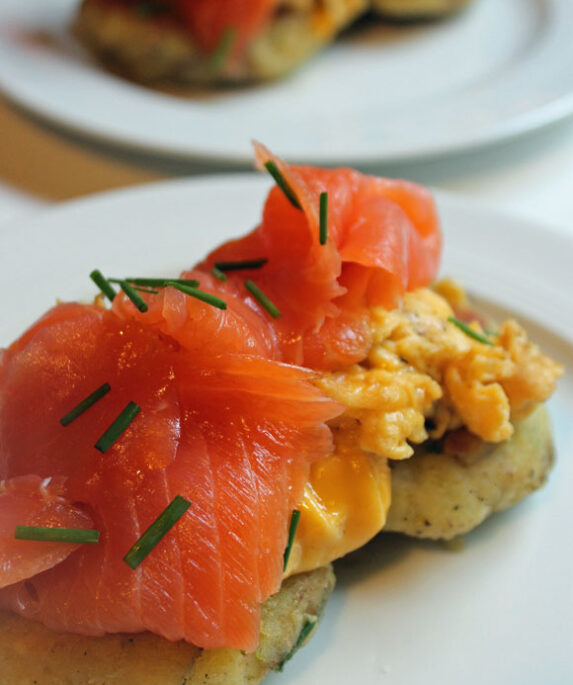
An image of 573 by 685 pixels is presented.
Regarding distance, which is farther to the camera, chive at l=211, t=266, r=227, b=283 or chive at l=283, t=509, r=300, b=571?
chive at l=211, t=266, r=227, b=283

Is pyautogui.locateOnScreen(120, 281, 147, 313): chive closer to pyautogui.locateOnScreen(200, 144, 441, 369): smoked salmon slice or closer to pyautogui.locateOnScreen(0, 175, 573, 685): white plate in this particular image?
pyautogui.locateOnScreen(200, 144, 441, 369): smoked salmon slice

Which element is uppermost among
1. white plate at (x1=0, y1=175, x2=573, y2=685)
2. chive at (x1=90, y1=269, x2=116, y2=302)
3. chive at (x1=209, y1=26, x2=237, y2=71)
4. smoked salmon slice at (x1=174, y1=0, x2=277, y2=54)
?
smoked salmon slice at (x1=174, y1=0, x2=277, y2=54)

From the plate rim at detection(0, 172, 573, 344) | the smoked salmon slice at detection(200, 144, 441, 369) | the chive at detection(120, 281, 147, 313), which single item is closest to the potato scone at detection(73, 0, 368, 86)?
the plate rim at detection(0, 172, 573, 344)

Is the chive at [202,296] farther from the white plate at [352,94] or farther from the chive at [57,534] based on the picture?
the white plate at [352,94]

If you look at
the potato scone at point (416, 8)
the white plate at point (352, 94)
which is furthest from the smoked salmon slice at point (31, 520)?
the potato scone at point (416, 8)

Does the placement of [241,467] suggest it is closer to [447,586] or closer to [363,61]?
[447,586]

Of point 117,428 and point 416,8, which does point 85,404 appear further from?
point 416,8

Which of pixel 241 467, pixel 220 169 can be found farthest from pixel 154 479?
pixel 220 169

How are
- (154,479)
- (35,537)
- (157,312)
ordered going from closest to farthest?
(35,537) < (154,479) < (157,312)
